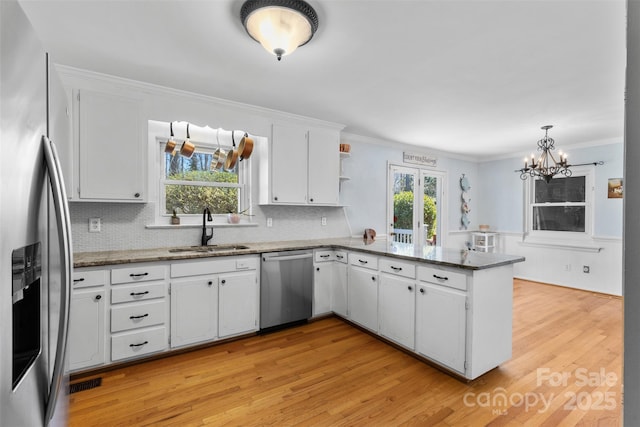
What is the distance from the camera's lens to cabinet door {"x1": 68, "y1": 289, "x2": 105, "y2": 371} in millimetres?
2291

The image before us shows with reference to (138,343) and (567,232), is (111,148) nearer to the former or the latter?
(138,343)

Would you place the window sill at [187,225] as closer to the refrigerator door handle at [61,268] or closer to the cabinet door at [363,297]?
the cabinet door at [363,297]

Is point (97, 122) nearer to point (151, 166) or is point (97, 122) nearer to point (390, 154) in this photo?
point (151, 166)

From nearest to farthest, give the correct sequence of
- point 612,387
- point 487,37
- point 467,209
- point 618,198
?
point 487,37 < point 612,387 < point 618,198 < point 467,209

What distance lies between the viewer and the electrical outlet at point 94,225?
280 centimetres

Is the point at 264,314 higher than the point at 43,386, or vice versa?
the point at 43,386

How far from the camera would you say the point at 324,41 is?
84.5 inches

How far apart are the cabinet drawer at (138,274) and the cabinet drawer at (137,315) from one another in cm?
20

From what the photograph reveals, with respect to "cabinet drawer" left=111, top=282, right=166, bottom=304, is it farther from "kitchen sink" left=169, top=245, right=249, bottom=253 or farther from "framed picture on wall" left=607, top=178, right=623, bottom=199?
"framed picture on wall" left=607, top=178, right=623, bottom=199

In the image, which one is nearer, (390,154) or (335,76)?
(335,76)

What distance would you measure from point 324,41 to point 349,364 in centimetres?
250

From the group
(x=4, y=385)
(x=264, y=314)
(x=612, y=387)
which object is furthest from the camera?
(x=264, y=314)

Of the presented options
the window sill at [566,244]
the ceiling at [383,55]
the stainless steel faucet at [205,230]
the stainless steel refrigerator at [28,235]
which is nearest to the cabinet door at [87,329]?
the stainless steel faucet at [205,230]

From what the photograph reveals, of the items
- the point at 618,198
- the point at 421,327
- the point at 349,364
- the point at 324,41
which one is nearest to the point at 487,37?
the point at 324,41
